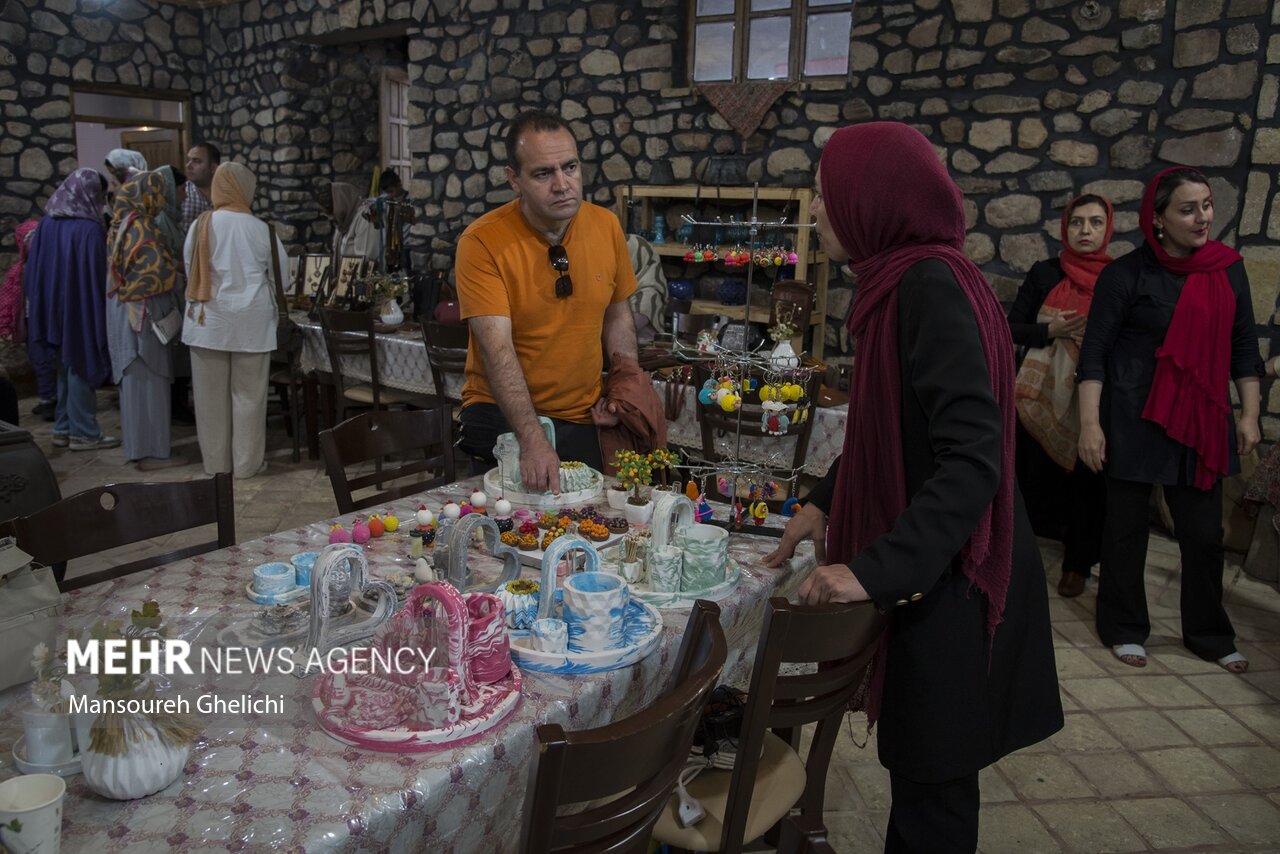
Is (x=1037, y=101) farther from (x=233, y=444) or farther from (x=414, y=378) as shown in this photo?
(x=233, y=444)

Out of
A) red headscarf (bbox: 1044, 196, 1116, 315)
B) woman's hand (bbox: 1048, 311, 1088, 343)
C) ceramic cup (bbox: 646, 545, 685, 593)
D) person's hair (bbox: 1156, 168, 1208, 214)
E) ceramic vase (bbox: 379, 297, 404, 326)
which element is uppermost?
person's hair (bbox: 1156, 168, 1208, 214)

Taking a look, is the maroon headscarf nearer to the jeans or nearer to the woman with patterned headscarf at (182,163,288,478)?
the woman with patterned headscarf at (182,163,288,478)

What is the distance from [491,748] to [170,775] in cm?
41

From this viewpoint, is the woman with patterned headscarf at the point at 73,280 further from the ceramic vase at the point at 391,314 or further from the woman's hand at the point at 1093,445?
the woman's hand at the point at 1093,445

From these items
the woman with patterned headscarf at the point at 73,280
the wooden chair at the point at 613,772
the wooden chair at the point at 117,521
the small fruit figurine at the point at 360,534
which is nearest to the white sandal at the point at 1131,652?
the wooden chair at the point at 613,772

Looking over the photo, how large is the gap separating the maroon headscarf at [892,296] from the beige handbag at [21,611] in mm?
1276

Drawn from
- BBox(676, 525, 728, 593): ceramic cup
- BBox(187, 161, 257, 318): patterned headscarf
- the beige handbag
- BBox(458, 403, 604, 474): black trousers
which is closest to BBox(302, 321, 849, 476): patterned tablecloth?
BBox(458, 403, 604, 474): black trousers

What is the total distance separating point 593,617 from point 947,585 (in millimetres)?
580

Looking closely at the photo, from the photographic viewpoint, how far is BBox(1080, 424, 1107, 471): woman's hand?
3197mm

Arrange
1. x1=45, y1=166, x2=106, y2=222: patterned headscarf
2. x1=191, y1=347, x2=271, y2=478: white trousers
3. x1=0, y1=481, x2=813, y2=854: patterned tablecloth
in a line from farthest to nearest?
x1=45, y1=166, x2=106, y2=222: patterned headscarf → x1=191, y1=347, x2=271, y2=478: white trousers → x1=0, y1=481, x2=813, y2=854: patterned tablecloth

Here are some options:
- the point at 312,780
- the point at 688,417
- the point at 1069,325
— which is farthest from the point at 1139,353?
the point at 312,780

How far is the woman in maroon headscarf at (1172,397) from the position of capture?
3.02 meters

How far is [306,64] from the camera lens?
8055 mm

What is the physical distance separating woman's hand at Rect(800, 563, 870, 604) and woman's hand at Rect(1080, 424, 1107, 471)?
215 cm
